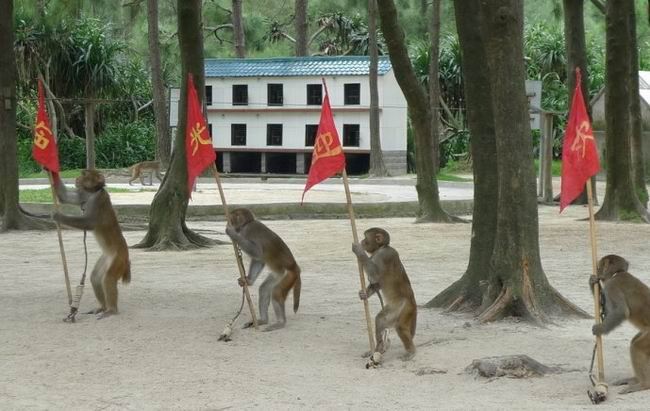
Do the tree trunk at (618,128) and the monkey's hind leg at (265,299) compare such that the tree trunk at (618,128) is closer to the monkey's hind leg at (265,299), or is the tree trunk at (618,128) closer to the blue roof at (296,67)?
the monkey's hind leg at (265,299)

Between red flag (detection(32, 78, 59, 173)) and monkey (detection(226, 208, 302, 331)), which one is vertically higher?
red flag (detection(32, 78, 59, 173))

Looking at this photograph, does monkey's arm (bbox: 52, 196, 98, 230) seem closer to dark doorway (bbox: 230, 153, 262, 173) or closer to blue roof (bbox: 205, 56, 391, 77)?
blue roof (bbox: 205, 56, 391, 77)

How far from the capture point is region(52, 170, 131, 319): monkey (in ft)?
32.0

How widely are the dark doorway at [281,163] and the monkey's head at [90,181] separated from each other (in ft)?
97.8

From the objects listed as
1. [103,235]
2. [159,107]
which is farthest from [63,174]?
[103,235]

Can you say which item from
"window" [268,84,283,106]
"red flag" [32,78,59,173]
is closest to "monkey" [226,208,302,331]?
"red flag" [32,78,59,173]

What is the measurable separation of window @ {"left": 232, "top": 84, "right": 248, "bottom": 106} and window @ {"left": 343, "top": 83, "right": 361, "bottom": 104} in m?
3.75

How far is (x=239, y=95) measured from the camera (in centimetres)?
3966

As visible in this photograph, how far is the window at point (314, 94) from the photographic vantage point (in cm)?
3834

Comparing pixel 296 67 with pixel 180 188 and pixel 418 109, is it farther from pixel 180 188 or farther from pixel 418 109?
pixel 180 188

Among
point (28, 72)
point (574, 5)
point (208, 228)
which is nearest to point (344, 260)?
point (208, 228)

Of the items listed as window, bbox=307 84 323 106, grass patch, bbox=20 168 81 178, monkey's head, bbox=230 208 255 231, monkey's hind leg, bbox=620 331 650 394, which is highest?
window, bbox=307 84 323 106

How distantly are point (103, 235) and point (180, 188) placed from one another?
19.5 feet

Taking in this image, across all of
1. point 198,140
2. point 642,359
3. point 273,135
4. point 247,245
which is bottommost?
point 642,359
